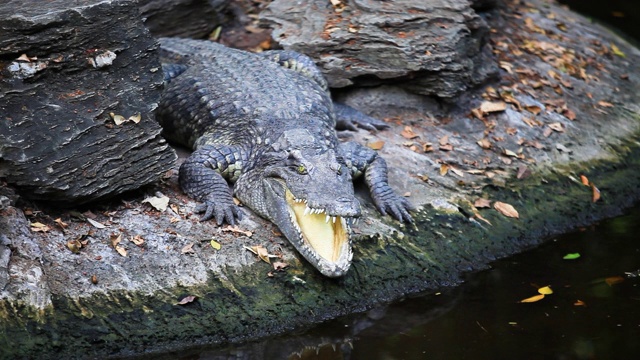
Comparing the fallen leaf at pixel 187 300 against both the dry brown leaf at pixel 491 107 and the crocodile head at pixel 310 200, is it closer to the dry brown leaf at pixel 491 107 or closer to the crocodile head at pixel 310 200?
the crocodile head at pixel 310 200

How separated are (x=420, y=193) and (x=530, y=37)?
132 inches

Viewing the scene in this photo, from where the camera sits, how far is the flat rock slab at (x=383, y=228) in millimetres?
5785

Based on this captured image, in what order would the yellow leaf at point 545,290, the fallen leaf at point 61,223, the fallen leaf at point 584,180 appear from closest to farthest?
1. the fallen leaf at point 61,223
2. the yellow leaf at point 545,290
3. the fallen leaf at point 584,180

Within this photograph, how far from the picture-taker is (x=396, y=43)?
8.44 m

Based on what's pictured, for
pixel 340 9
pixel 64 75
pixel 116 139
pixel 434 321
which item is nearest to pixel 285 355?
pixel 434 321

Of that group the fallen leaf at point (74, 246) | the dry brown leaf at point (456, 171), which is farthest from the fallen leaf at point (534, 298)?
the fallen leaf at point (74, 246)

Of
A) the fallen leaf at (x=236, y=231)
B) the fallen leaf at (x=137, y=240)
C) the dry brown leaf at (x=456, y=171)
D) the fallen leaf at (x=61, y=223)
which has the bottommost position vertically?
the dry brown leaf at (x=456, y=171)

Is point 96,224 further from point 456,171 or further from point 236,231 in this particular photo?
point 456,171

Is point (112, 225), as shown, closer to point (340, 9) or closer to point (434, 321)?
point (434, 321)

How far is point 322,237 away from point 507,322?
1327 mm

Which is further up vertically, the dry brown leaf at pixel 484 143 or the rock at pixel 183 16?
the rock at pixel 183 16

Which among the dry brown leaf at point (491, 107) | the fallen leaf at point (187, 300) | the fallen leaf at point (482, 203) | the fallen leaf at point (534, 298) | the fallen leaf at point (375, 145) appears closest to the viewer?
the fallen leaf at point (187, 300)

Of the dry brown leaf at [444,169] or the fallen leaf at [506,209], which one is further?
the dry brown leaf at [444,169]

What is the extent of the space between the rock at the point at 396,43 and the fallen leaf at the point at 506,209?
1.33m
